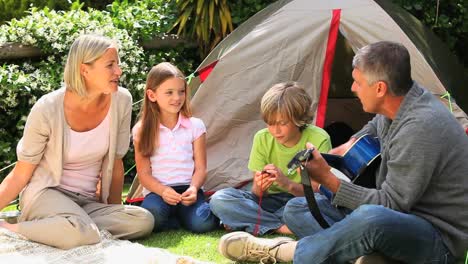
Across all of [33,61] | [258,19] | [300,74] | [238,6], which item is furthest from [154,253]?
[238,6]

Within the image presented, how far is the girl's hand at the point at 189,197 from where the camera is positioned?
3.98 m

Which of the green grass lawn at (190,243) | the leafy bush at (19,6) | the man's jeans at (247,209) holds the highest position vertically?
the leafy bush at (19,6)

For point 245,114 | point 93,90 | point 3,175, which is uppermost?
point 93,90

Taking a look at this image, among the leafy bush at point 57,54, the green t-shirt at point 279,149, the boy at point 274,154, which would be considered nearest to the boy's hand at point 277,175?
the boy at point 274,154

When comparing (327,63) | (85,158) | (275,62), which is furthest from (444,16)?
(85,158)

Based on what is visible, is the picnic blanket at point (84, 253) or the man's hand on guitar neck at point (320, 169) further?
the picnic blanket at point (84, 253)

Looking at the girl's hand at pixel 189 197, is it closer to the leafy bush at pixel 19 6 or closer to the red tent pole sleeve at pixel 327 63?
the red tent pole sleeve at pixel 327 63

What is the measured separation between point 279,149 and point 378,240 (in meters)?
1.22

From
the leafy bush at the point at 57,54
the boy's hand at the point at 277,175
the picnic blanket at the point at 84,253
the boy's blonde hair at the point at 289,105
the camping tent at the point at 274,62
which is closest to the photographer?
the picnic blanket at the point at 84,253

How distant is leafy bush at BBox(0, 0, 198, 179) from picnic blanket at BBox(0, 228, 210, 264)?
187cm

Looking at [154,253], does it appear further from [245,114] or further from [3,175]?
[3,175]

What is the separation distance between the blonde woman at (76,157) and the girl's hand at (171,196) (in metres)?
0.16

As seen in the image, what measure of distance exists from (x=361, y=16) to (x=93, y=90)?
1.63 m

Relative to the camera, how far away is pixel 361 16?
4.34 metres
